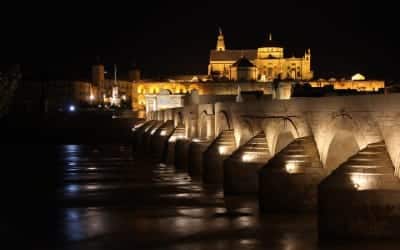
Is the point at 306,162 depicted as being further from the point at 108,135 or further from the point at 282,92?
the point at 108,135

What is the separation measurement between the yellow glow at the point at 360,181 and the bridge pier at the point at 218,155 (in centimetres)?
1580

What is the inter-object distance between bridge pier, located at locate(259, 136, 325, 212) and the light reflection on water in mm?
542

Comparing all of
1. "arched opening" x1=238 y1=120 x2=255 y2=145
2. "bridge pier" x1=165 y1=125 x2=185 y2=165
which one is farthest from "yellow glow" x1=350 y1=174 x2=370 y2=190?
"bridge pier" x1=165 y1=125 x2=185 y2=165

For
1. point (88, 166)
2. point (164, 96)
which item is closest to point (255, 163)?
point (88, 166)

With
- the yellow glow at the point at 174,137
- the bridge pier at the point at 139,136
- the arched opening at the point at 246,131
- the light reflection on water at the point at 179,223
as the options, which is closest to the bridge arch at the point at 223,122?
the arched opening at the point at 246,131

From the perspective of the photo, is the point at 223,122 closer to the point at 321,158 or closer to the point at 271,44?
the point at 321,158

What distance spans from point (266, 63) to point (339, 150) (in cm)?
12357

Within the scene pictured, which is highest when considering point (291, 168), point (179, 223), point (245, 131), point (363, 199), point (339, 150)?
point (245, 131)

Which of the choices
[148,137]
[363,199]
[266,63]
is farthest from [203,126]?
[266,63]

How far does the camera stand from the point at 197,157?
139ft

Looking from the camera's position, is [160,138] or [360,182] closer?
[360,182]

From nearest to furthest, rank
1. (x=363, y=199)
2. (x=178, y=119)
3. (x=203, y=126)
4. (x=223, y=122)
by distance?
(x=363, y=199) → (x=223, y=122) → (x=203, y=126) → (x=178, y=119)

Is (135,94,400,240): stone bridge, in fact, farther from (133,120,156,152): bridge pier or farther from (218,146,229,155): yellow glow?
(133,120,156,152): bridge pier

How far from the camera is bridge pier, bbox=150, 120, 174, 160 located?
60.3m
